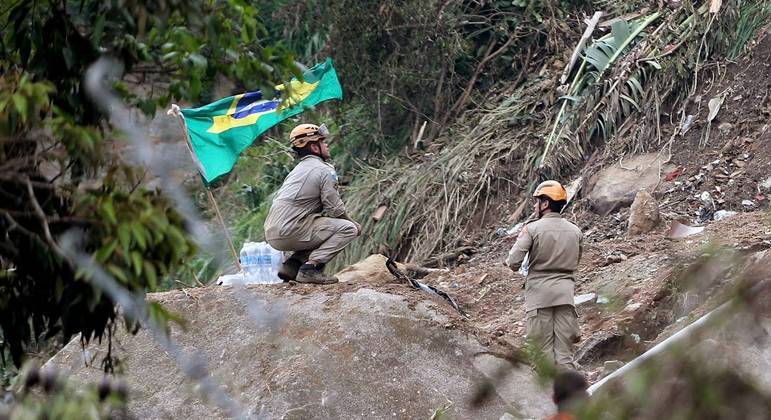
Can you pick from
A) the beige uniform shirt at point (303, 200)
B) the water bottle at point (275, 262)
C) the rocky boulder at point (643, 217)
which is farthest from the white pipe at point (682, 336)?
the rocky boulder at point (643, 217)

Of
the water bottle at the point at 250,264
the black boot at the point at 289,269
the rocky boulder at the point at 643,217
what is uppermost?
the black boot at the point at 289,269

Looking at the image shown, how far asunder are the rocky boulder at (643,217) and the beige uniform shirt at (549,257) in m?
3.57

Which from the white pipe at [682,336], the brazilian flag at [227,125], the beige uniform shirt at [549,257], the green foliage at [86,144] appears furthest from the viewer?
the brazilian flag at [227,125]

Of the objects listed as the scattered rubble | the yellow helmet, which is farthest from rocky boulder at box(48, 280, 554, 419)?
the scattered rubble

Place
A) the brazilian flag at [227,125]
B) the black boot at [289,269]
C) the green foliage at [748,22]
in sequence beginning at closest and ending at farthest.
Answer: the black boot at [289,269] → the brazilian flag at [227,125] → the green foliage at [748,22]

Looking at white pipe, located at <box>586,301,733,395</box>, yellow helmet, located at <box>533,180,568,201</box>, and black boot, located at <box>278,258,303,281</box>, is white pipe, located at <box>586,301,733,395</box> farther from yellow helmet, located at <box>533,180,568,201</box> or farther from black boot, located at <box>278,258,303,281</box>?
black boot, located at <box>278,258,303,281</box>

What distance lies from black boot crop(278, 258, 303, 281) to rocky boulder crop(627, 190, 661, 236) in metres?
3.66

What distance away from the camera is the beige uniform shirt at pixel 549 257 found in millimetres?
7676

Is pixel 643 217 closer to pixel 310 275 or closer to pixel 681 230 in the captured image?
pixel 681 230

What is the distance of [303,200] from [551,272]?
210 cm

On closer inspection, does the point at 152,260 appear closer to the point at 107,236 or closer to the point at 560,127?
the point at 107,236

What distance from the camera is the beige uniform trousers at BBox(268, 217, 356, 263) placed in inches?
352

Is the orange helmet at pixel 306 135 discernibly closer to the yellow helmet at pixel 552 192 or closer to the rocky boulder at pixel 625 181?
the yellow helmet at pixel 552 192

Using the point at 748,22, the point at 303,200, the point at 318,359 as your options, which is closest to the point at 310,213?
the point at 303,200
